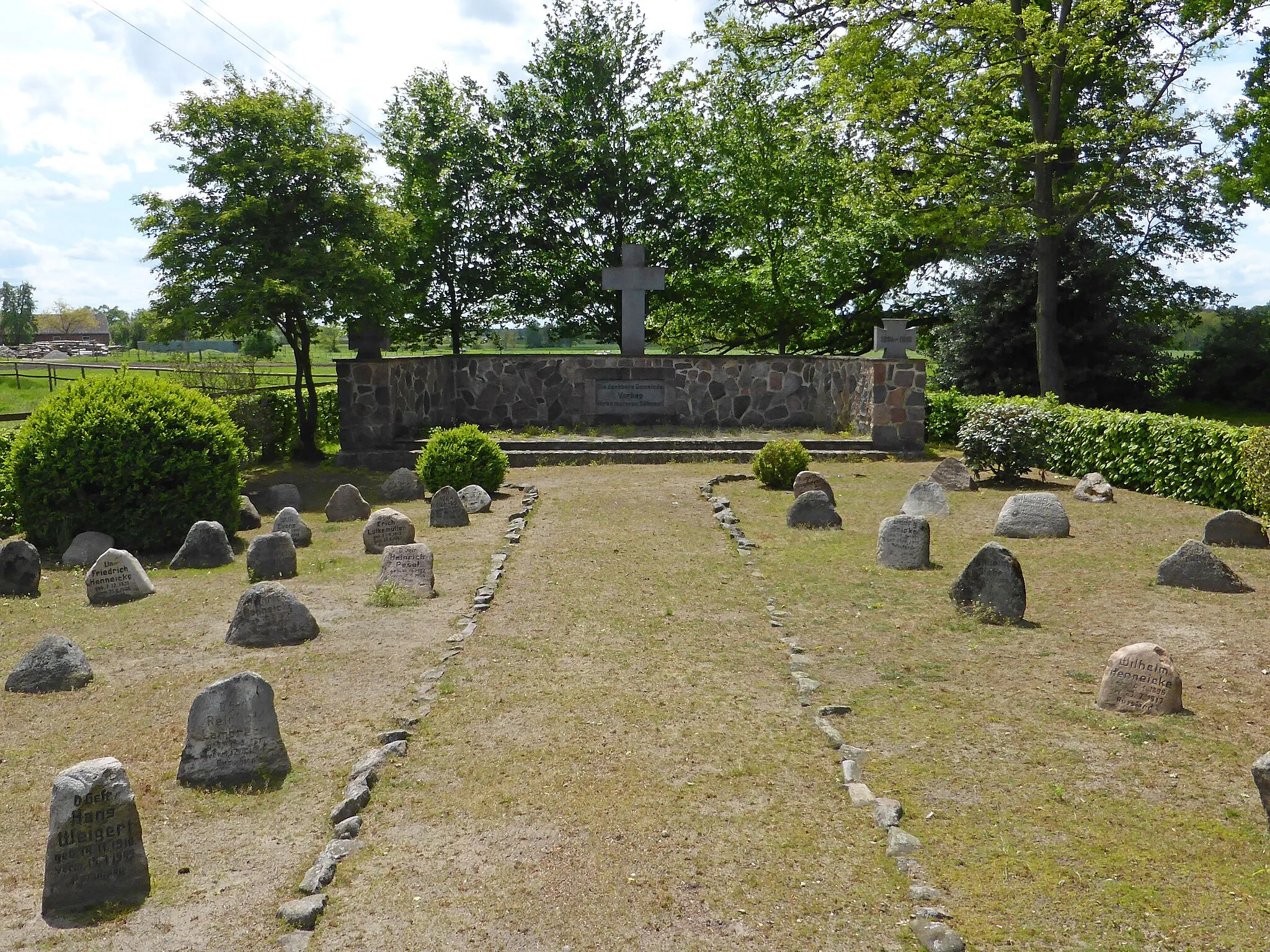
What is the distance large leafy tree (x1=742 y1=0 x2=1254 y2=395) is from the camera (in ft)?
68.4

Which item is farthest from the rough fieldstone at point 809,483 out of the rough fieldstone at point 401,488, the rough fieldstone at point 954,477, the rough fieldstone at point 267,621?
the rough fieldstone at point 267,621

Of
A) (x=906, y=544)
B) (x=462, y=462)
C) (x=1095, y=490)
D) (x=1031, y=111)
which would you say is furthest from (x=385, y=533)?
(x=1031, y=111)

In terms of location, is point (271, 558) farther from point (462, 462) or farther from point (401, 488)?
point (401, 488)

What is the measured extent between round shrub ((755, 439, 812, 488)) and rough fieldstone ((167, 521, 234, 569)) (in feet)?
25.2

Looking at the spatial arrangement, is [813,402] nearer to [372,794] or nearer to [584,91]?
[584,91]

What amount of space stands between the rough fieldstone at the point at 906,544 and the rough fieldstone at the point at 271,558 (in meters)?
5.61

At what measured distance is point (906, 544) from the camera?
10.0 metres

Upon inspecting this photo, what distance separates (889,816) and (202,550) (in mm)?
7895

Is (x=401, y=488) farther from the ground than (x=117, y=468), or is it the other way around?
(x=117, y=468)

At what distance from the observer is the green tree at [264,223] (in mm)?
15695

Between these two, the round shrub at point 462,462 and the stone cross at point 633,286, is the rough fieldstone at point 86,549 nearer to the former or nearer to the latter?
the round shrub at point 462,462

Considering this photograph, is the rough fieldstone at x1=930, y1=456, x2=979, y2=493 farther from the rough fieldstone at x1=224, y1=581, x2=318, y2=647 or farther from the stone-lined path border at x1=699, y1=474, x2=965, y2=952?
the rough fieldstone at x1=224, y1=581, x2=318, y2=647

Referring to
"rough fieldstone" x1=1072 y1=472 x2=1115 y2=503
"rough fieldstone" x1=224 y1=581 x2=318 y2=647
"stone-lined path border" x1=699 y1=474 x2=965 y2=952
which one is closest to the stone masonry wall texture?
"rough fieldstone" x1=1072 y1=472 x2=1115 y2=503

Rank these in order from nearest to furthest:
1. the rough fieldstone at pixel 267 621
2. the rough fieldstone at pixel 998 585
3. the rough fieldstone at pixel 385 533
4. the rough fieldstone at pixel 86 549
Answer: the rough fieldstone at pixel 267 621, the rough fieldstone at pixel 998 585, the rough fieldstone at pixel 86 549, the rough fieldstone at pixel 385 533
